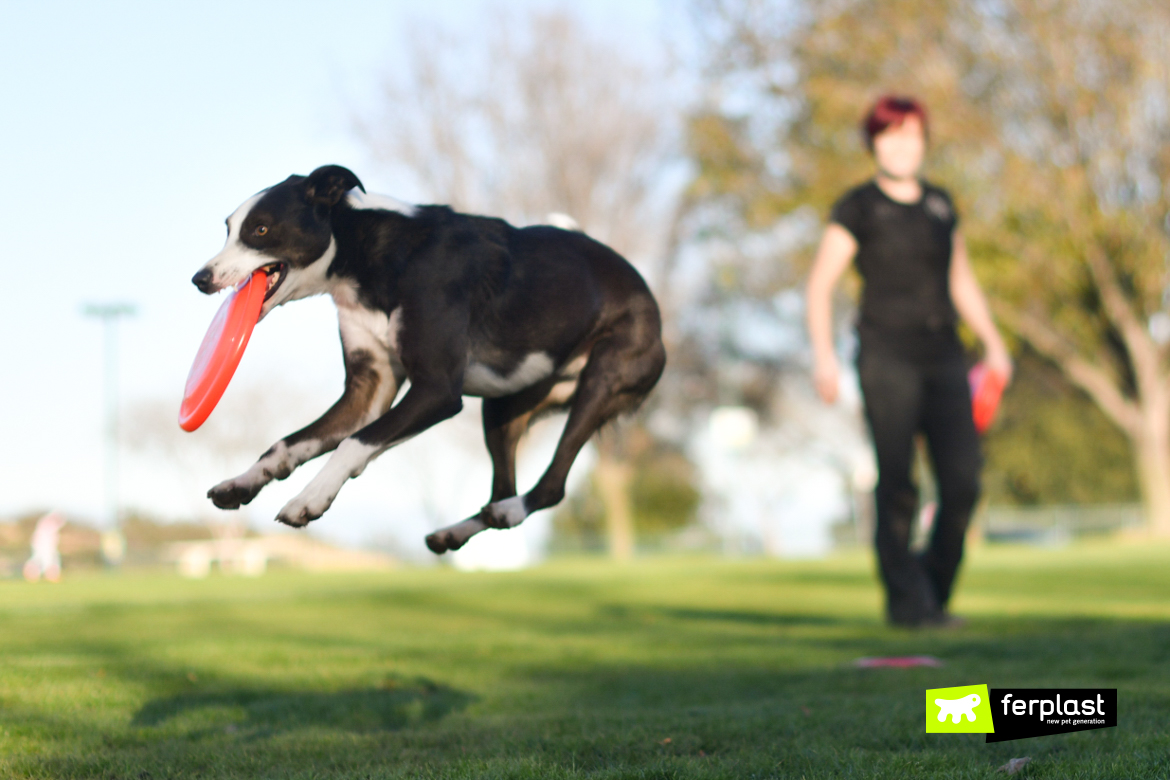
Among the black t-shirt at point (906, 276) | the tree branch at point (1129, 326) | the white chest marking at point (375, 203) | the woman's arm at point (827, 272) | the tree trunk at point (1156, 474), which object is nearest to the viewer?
the white chest marking at point (375, 203)

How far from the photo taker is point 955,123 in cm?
2191

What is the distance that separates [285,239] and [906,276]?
3.98m

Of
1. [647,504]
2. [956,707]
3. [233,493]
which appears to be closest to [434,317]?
[233,493]

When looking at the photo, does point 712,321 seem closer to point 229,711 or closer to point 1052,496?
point 1052,496

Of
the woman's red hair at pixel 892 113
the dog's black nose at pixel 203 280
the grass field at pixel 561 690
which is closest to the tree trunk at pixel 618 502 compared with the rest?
the grass field at pixel 561 690

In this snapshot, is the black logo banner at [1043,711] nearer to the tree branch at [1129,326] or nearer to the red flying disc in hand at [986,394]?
the red flying disc in hand at [986,394]

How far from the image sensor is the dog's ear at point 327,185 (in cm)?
296

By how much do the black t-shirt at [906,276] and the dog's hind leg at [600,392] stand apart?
122 inches

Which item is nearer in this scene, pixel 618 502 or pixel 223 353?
pixel 223 353

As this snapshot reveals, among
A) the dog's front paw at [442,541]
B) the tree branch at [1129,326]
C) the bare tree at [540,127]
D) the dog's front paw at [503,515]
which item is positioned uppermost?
the bare tree at [540,127]

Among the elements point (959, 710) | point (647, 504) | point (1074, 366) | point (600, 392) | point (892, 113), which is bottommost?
point (959, 710)

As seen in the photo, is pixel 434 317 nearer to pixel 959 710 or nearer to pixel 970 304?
pixel 959 710

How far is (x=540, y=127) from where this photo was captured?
32969 mm

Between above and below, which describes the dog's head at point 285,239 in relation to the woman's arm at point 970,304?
below
